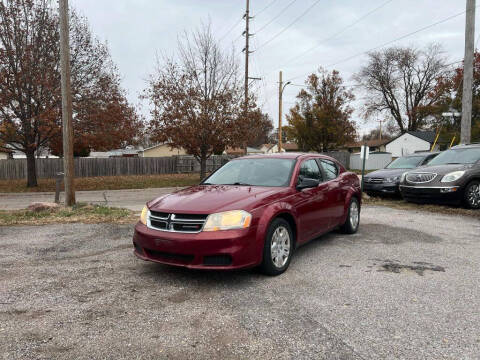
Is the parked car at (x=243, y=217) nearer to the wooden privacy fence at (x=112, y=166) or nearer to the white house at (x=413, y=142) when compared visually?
the wooden privacy fence at (x=112, y=166)

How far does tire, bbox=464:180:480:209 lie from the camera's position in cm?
924

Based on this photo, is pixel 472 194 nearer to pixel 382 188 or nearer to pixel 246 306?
pixel 382 188

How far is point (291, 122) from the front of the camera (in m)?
36.4

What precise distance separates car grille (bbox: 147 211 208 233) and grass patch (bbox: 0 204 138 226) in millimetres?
4085

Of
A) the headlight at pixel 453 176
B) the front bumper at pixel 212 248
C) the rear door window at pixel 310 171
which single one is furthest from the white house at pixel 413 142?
the front bumper at pixel 212 248

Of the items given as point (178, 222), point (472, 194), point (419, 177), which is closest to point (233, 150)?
point (419, 177)

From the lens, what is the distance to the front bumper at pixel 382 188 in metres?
11.8

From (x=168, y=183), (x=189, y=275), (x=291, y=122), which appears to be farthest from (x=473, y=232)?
(x=291, y=122)

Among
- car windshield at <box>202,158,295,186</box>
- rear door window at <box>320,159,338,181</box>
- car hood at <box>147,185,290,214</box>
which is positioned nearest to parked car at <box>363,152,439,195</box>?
rear door window at <box>320,159,338,181</box>

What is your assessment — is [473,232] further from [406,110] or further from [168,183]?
[406,110]

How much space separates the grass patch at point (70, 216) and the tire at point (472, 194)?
8.16m

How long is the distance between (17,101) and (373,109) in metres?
47.5

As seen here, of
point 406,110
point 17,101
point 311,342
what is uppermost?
point 406,110

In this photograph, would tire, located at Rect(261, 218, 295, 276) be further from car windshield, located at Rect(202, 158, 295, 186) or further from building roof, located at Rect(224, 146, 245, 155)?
building roof, located at Rect(224, 146, 245, 155)
